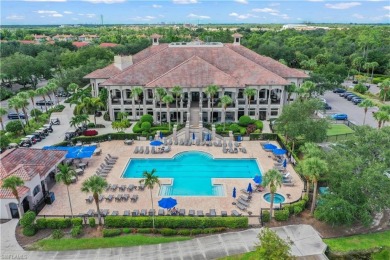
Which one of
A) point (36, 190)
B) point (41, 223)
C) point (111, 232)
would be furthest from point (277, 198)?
point (36, 190)

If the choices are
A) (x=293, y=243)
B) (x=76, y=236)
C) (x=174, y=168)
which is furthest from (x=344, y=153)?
(x=76, y=236)

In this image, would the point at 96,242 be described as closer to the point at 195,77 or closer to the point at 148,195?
the point at 148,195

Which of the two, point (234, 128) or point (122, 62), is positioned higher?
point (122, 62)

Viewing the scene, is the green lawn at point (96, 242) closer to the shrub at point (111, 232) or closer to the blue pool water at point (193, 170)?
the shrub at point (111, 232)

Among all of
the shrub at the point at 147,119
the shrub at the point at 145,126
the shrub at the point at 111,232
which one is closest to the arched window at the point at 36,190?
the shrub at the point at 111,232

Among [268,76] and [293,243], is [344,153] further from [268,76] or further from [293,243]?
[268,76]

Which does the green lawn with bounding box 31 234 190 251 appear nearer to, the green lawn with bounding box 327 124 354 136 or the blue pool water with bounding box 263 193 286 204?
the blue pool water with bounding box 263 193 286 204

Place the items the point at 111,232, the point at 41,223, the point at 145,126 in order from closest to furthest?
the point at 111,232
the point at 41,223
the point at 145,126

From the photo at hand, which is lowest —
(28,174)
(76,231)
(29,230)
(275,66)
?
(29,230)

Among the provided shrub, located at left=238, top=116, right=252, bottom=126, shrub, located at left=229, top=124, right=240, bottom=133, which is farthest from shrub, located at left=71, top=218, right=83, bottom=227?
shrub, located at left=238, top=116, right=252, bottom=126
